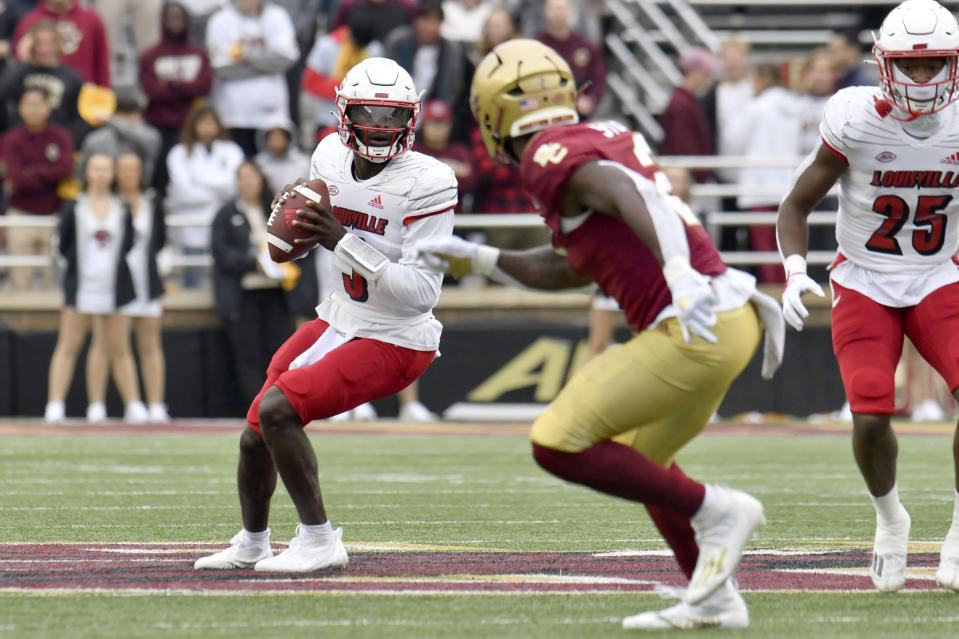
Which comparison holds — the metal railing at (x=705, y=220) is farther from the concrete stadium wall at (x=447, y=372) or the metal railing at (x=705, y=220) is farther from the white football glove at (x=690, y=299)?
the white football glove at (x=690, y=299)

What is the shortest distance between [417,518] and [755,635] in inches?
113

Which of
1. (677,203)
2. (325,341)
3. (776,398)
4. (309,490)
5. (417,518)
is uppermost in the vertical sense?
(677,203)

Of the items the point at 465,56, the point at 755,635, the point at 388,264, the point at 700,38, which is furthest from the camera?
the point at 700,38

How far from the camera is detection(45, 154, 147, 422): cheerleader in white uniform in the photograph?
465 inches

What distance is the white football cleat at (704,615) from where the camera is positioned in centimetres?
420

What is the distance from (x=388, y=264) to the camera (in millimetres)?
5211

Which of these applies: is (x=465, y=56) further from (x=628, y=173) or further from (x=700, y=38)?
(x=628, y=173)

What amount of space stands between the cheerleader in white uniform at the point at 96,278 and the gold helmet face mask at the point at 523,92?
25.6ft

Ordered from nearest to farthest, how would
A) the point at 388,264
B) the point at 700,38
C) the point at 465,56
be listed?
the point at 388,264
the point at 465,56
the point at 700,38

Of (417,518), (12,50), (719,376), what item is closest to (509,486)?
(417,518)

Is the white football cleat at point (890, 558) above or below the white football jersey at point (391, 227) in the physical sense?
below

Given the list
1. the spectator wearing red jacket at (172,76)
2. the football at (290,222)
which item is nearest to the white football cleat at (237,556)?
the football at (290,222)

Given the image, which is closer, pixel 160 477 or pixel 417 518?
pixel 417 518

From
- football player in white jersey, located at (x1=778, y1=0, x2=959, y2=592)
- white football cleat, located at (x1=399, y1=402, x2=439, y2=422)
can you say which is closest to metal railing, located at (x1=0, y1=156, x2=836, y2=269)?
white football cleat, located at (x1=399, y1=402, x2=439, y2=422)
